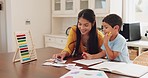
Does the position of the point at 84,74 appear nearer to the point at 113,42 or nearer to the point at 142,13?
the point at 113,42

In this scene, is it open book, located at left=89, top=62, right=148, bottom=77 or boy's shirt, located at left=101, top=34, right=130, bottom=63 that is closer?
open book, located at left=89, top=62, right=148, bottom=77

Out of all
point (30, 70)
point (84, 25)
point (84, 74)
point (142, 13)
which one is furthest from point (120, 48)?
point (142, 13)

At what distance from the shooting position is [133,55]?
3.07 metres

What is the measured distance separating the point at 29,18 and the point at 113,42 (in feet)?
8.32

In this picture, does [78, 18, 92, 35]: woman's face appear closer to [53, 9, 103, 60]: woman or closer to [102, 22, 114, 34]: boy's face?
[53, 9, 103, 60]: woman

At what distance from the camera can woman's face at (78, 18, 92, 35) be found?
1.81 meters

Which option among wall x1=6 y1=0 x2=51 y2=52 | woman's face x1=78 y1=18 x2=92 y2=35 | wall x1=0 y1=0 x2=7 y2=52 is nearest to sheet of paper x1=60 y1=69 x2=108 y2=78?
woman's face x1=78 y1=18 x2=92 y2=35

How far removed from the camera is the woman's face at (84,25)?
5.93ft

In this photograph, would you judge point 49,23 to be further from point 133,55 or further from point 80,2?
point 133,55

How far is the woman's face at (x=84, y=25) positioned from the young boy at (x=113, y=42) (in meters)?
0.14

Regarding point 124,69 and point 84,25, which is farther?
point 84,25

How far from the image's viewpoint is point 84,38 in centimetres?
200

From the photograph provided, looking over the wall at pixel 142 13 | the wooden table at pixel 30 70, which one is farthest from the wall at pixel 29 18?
the wooden table at pixel 30 70

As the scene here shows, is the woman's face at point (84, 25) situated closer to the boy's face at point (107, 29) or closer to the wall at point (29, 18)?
the boy's face at point (107, 29)
